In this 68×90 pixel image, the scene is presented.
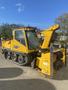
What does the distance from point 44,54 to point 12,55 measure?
152 inches

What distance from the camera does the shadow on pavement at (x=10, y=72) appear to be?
9352 mm

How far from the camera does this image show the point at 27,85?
26.1 ft

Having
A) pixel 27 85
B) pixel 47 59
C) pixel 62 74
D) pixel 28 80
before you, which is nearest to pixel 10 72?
pixel 28 80

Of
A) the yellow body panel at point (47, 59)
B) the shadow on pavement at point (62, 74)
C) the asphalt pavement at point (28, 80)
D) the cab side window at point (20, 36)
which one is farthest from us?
the cab side window at point (20, 36)

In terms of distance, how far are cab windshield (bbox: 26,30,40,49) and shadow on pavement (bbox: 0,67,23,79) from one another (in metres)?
1.39

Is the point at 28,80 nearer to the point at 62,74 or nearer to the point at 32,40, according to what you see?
the point at 62,74

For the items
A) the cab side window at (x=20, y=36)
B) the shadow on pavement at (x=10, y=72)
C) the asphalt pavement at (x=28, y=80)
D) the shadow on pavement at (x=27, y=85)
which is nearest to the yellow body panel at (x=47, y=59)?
the asphalt pavement at (x=28, y=80)

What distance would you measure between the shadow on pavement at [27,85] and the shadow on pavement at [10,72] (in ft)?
2.93

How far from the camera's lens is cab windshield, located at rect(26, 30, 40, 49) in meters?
11.0

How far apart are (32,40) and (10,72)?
7.35 ft

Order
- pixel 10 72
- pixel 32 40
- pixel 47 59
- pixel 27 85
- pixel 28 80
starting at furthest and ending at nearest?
pixel 32 40 → pixel 10 72 → pixel 47 59 → pixel 28 80 → pixel 27 85

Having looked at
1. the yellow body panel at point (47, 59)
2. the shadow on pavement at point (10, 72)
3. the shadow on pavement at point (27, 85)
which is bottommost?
the shadow on pavement at point (27, 85)

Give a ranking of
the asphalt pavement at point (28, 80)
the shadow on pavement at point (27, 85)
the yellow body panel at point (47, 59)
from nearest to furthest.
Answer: the shadow on pavement at point (27, 85)
the asphalt pavement at point (28, 80)
the yellow body panel at point (47, 59)

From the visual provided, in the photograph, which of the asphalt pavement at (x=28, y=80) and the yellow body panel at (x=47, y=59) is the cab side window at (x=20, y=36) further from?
the asphalt pavement at (x=28, y=80)
